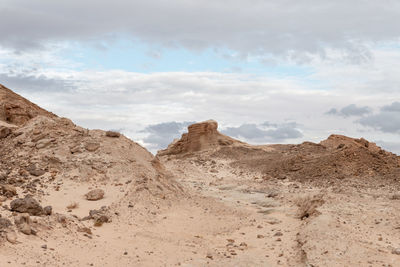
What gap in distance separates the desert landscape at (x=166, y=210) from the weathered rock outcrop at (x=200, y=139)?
1170 centimetres

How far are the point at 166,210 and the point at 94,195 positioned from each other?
190cm

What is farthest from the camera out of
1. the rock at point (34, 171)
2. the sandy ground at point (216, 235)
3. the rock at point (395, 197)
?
the rock at point (395, 197)

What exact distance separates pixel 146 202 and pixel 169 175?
123 inches

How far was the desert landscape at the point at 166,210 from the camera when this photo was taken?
27.1 feet

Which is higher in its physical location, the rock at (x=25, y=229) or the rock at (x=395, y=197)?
the rock at (x=395, y=197)

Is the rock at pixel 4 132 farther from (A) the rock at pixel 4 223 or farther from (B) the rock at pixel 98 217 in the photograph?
(A) the rock at pixel 4 223

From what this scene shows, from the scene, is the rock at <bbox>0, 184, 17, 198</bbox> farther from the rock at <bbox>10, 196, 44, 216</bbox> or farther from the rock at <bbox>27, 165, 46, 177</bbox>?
the rock at <bbox>27, 165, 46, 177</bbox>

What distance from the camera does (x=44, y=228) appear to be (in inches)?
330

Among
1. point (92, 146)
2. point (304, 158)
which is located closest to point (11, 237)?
point (92, 146)

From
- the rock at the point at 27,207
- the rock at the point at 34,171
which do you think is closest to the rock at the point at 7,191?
the rock at the point at 27,207

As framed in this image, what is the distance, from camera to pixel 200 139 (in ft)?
107

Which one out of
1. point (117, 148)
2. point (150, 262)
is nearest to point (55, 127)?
point (117, 148)

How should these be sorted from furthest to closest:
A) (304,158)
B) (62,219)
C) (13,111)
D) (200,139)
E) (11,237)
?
(200,139) < (13,111) < (304,158) < (62,219) < (11,237)

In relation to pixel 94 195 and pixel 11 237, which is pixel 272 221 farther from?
pixel 11 237
